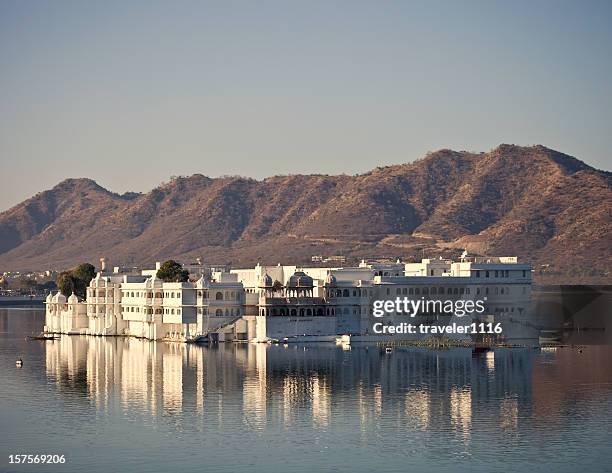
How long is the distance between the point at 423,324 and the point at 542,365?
26.1 metres

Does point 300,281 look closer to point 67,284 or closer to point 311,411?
point 67,284

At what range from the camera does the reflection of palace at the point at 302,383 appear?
70500 mm

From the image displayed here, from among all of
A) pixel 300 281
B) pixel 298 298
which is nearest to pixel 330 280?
pixel 300 281

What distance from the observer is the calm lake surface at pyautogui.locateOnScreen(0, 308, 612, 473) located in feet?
193

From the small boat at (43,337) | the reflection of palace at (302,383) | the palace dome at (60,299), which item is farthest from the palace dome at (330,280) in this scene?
the palace dome at (60,299)

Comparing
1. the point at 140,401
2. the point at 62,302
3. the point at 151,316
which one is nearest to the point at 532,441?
the point at 140,401

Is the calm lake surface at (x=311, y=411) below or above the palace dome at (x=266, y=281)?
below

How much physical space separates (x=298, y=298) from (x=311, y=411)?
45187mm

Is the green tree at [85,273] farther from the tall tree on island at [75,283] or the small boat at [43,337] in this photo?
the small boat at [43,337]

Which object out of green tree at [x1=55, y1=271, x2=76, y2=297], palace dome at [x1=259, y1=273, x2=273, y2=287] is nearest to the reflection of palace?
palace dome at [x1=259, y1=273, x2=273, y2=287]

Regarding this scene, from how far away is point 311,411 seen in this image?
7162cm

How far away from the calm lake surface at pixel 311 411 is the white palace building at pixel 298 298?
1047 centimetres

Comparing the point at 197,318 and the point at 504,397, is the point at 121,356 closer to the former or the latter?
the point at 197,318

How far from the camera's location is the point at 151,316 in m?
123
